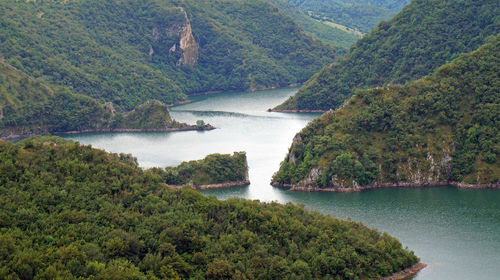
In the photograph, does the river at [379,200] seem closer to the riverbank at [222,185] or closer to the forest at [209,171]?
the riverbank at [222,185]

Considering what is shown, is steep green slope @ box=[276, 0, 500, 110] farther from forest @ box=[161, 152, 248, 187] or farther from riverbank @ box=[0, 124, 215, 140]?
forest @ box=[161, 152, 248, 187]

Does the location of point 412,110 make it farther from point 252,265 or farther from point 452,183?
point 252,265

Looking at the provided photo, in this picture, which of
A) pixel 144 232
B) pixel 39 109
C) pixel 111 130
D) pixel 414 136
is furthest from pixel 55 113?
pixel 144 232

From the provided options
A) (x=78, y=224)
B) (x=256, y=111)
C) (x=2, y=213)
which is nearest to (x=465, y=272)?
(x=78, y=224)

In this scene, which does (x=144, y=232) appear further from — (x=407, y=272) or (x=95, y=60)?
(x=95, y=60)

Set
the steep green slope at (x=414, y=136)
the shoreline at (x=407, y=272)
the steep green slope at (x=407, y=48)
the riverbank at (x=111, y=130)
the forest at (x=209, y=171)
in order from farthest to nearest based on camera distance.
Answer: the steep green slope at (x=407, y=48) → the riverbank at (x=111, y=130) → the forest at (x=209, y=171) → the steep green slope at (x=414, y=136) → the shoreline at (x=407, y=272)

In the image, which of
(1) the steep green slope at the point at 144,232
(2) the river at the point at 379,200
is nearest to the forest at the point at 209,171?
(2) the river at the point at 379,200
